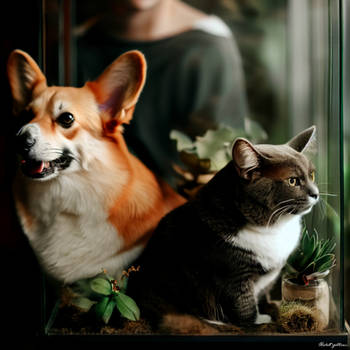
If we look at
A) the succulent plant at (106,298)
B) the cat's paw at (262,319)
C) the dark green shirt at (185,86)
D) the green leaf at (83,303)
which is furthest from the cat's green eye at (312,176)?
the green leaf at (83,303)

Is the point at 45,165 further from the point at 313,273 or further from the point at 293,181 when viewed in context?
the point at 313,273

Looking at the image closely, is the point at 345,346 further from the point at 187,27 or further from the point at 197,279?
the point at 187,27

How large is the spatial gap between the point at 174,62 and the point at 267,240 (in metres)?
0.49

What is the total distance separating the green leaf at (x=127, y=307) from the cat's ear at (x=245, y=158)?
387mm

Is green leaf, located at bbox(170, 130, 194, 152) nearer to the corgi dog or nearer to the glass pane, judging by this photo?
the glass pane

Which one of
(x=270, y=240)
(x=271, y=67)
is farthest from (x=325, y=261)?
(x=271, y=67)

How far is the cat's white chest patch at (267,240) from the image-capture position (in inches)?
35.3

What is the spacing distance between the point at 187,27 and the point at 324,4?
1.07 ft

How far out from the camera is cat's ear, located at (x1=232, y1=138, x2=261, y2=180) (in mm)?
853

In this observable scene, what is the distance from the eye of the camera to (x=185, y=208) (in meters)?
0.97

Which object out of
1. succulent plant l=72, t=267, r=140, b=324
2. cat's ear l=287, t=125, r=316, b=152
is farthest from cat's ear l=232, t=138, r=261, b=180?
succulent plant l=72, t=267, r=140, b=324

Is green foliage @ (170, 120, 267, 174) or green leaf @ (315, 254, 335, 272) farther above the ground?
green foliage @ (170, 120, 267, 174)

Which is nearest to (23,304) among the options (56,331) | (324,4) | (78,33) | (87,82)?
(56,331)

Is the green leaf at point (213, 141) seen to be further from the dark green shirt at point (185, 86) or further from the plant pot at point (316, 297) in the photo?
the plant pot at point (316, 297)
